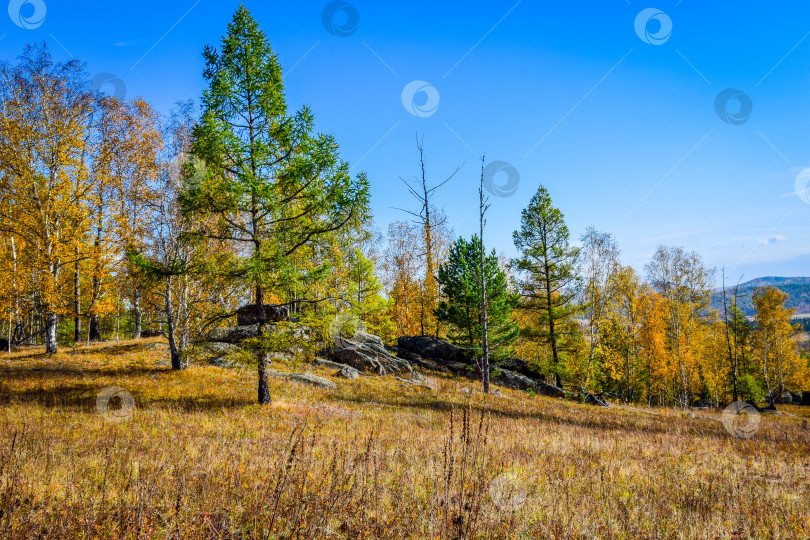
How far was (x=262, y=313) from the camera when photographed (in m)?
11.1

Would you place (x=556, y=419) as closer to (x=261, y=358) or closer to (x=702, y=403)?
(x=261, y=358)

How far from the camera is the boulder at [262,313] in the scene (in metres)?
11.0

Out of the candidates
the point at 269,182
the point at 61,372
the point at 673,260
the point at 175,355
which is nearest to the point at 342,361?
the point at 175,355

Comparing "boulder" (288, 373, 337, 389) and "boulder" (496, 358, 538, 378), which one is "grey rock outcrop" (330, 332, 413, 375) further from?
"boulder" (496, 358, 538, 378)

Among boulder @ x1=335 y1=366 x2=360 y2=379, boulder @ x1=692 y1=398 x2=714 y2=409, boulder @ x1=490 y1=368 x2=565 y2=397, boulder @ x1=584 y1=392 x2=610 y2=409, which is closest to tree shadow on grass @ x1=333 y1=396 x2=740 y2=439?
boulder @ x1=335 y1=366 x2=360 y2=379

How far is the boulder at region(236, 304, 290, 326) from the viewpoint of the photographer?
36.2 feet

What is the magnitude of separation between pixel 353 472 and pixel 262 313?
7.05m

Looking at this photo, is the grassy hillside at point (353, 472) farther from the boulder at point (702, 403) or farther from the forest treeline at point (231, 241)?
the boulder at point (702, 403)

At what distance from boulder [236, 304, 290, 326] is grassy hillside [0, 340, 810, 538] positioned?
8.85 feet

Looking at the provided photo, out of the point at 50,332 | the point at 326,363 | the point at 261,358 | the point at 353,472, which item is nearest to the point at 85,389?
the point at 261,358

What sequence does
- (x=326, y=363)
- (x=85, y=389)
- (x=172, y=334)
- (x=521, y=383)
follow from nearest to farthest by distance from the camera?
1. (x=85, y=389)
2. (x=172, y=334)
3. (x=326, y=363)
4. (x=521, y=383)

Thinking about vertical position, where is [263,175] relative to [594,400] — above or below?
above

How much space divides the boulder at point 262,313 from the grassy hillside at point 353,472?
8.85 ft

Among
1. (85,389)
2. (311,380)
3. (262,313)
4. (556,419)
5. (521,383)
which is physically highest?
(262,313)
